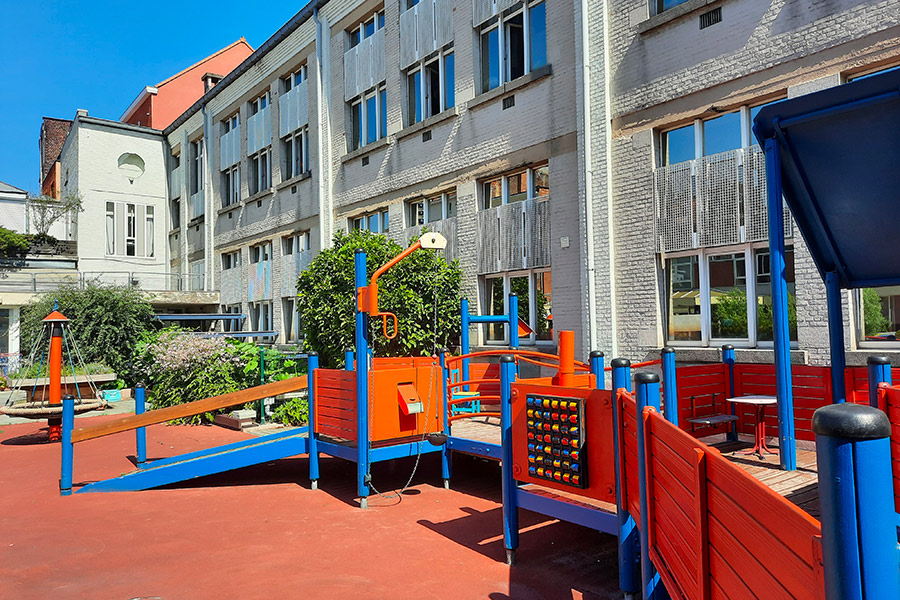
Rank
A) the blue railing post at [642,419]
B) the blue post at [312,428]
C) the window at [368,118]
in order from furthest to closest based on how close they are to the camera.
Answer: the window at [368,118] → the blue post at [312,428] → the blue railing post at [642,419]

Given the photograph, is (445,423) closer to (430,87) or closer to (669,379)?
(669,379)

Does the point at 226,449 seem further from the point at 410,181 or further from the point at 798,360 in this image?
the point at 410,181

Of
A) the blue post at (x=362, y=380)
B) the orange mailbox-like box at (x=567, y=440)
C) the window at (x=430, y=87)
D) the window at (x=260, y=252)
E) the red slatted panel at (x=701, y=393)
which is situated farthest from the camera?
the window at (x=260, y=252)

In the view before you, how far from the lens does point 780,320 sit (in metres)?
6.38

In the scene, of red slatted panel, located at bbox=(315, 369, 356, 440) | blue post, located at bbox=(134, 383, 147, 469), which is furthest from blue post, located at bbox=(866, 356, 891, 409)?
blue post, located at bbox=(134, 383, 147, 469)

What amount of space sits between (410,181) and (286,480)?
33.3 feet

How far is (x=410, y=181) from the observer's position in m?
18.1

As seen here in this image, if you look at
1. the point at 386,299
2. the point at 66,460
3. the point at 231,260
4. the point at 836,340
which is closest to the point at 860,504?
the point at 836,340

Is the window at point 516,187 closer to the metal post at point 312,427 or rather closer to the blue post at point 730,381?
the blue post at point 730,381

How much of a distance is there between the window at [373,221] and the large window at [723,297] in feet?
31.3

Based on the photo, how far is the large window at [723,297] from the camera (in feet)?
35.2

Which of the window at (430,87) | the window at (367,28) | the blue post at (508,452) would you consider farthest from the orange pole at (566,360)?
the window at (367,28)

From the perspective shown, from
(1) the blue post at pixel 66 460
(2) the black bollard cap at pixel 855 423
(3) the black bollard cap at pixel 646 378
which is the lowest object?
(1) the blue post at pixel 66 460

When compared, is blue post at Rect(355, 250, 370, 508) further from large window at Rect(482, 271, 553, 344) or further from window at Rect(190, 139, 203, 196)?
window at Rect(190, 139, 203, 196)
